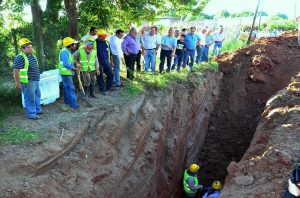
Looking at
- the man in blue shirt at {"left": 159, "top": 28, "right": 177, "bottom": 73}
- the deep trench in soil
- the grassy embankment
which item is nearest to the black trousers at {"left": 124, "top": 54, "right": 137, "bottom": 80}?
the man in blue shirt at {"left": 159, "top": 28, "right": 177, "bottom": 73}

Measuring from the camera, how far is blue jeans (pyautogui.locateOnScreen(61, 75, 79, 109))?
9.00 metres

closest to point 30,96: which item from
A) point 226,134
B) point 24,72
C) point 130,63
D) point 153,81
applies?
point 24,72

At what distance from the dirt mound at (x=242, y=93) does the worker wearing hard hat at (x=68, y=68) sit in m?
6.48

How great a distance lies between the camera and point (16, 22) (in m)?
10.4

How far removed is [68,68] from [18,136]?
236 cm

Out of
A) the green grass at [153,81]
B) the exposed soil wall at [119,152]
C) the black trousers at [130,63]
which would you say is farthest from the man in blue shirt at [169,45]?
the black trousers at [130,63]

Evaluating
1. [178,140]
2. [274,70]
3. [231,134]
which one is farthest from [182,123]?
[274,70]

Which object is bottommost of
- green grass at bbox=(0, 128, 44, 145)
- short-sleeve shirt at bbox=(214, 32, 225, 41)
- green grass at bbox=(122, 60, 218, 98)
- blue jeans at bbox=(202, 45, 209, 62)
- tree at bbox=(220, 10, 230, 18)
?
green grass at bbox=(0, 128, 44, 145)

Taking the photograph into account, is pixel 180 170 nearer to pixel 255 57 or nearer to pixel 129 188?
pixel 129 188

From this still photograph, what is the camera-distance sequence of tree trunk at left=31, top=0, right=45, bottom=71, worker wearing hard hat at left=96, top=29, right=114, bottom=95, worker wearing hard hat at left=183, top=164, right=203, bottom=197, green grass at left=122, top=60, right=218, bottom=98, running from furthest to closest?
green grass at left=122, top=60, right=218, bottom=98, worker wearing hard hat at left=183, top=164, right=203, bottom=197, worker wearing hard hat at left=96, top=29, right=114, bottom=95, tree trunk at left=31, top=0, right=45, bottom=71

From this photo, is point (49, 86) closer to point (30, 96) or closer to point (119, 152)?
point (30, 96)

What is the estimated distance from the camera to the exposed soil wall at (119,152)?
6609 mm

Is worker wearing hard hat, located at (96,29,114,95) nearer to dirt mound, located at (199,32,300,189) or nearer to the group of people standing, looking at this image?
the group of people standing

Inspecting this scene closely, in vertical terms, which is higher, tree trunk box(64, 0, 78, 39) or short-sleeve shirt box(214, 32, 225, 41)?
tree trunk box(64, 0, 78, 39)
